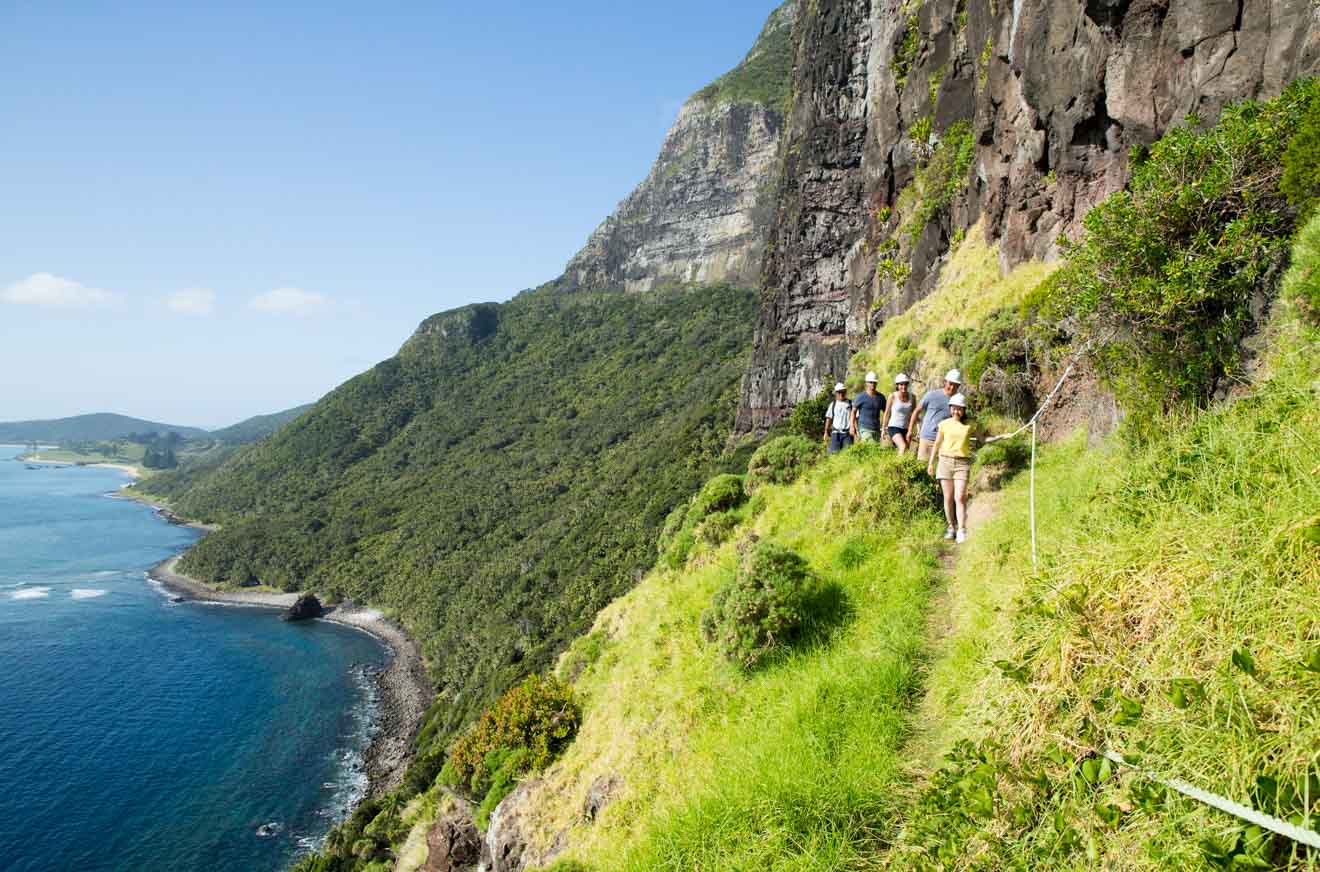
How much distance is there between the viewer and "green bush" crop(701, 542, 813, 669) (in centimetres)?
758

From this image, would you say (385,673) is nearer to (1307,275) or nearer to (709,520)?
(709,520)

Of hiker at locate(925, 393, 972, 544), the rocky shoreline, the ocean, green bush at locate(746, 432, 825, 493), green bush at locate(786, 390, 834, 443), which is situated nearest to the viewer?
hiker at locate(925, 393, 972, 544)

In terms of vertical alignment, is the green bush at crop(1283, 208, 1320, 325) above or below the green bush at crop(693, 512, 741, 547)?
above

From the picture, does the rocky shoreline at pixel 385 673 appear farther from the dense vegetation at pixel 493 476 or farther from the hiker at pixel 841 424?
the hiker at pixel 841 424

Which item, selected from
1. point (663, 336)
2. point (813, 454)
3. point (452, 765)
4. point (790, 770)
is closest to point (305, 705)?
point (452, 765)

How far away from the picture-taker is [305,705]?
65.8m

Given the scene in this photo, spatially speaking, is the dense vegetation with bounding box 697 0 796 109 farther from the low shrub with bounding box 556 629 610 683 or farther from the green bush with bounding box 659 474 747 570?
the low shrub with bounding box 556 629 610 683

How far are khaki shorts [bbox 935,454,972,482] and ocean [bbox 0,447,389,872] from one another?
53244 millimetres

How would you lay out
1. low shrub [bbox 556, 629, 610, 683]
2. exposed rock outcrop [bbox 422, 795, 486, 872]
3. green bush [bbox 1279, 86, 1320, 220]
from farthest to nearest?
1. low shrub [bbox 556, 629, 610, 683]
2. exposed rock outcrop [bbox 422, 795, 486, 872]
3. green bush [bbox 1279, 86, 1320, 220]

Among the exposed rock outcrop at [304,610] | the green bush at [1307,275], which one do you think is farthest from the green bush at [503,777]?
the exposed rock outcrop at [304,610]

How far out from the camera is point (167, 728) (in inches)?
2408

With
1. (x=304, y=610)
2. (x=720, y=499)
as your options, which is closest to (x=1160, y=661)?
(x=720, y=499)

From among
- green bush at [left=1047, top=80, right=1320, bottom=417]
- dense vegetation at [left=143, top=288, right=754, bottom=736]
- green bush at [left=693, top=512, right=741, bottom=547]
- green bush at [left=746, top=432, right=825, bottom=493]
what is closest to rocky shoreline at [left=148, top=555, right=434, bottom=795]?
dense vegetation at [left=143, top=288, right=754, bottom=736]

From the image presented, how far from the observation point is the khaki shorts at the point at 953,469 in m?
8.19
